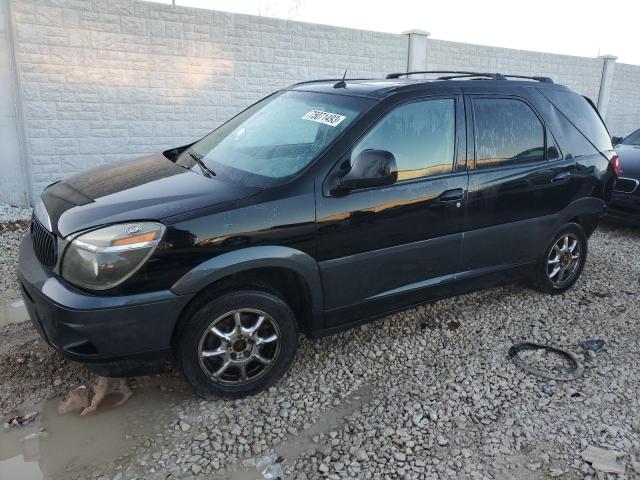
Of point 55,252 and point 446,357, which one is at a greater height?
point 55,252

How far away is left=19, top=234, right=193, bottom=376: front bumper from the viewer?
256 centimetres

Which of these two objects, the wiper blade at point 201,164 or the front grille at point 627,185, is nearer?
the wiper blade at point 201,164

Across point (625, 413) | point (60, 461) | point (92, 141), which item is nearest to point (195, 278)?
point (60, 461)

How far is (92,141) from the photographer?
707 centimetres

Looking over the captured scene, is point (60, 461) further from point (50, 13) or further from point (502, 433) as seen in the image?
point (50, 13)

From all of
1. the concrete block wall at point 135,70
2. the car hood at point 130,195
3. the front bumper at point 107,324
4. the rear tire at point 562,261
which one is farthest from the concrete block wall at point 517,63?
the front bumper at point 107,324

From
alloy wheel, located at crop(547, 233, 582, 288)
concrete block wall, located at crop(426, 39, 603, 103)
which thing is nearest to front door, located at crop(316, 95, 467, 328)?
alloy wheel, located at crop(547, 233, 582, 288)

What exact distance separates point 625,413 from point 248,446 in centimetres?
223

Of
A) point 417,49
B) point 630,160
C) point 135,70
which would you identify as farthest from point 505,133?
point 417,49

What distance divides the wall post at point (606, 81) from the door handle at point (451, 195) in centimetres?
1268

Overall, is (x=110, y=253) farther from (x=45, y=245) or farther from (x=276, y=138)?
(x=276, y=138)

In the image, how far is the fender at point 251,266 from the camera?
2.71m

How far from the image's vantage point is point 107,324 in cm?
258

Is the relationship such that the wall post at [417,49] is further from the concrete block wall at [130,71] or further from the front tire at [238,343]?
the front tire at [238,343]
